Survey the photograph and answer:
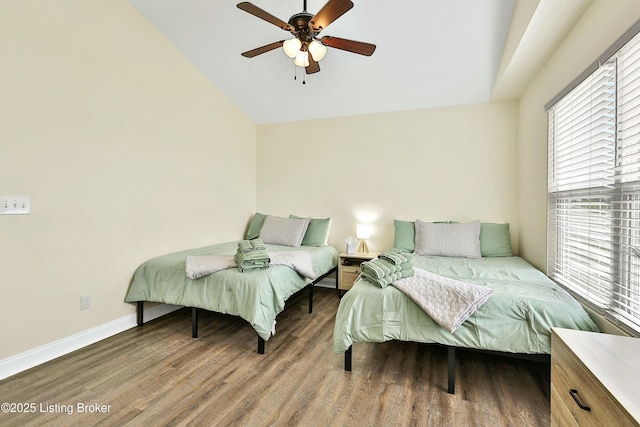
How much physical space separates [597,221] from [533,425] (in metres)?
1.24

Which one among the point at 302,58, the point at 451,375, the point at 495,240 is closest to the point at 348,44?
the point at 302,58

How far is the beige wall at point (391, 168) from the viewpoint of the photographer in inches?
135

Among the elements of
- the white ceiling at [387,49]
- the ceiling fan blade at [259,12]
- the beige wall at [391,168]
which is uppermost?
the white ceiling at [387,49]

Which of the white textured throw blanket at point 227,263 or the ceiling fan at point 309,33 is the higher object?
the ceiling fan at point 309,33

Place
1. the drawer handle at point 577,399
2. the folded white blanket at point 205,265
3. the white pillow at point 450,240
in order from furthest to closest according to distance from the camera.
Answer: the white pillow at point 450,240 → the folded white blanket at point 205,265 → the drawer handle at point 577,399

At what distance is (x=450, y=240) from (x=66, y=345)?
11.6 ft

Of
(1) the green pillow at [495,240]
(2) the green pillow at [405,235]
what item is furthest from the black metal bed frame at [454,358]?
(2) the green pillow at [405,235]

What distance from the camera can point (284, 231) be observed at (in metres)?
3.82

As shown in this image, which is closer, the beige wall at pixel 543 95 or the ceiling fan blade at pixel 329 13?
the beige wall at pixel 543 95

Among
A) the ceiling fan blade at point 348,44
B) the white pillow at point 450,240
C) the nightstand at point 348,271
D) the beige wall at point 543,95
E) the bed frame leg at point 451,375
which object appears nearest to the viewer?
the beige wall at point 543,95

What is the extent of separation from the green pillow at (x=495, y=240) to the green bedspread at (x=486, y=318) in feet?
3.23

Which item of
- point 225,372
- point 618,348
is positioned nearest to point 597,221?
point 618,348

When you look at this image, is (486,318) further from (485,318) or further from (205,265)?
(205,265)

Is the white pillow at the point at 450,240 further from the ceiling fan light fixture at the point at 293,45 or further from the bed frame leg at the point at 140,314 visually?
the bed frame leg at the point at 140,314
